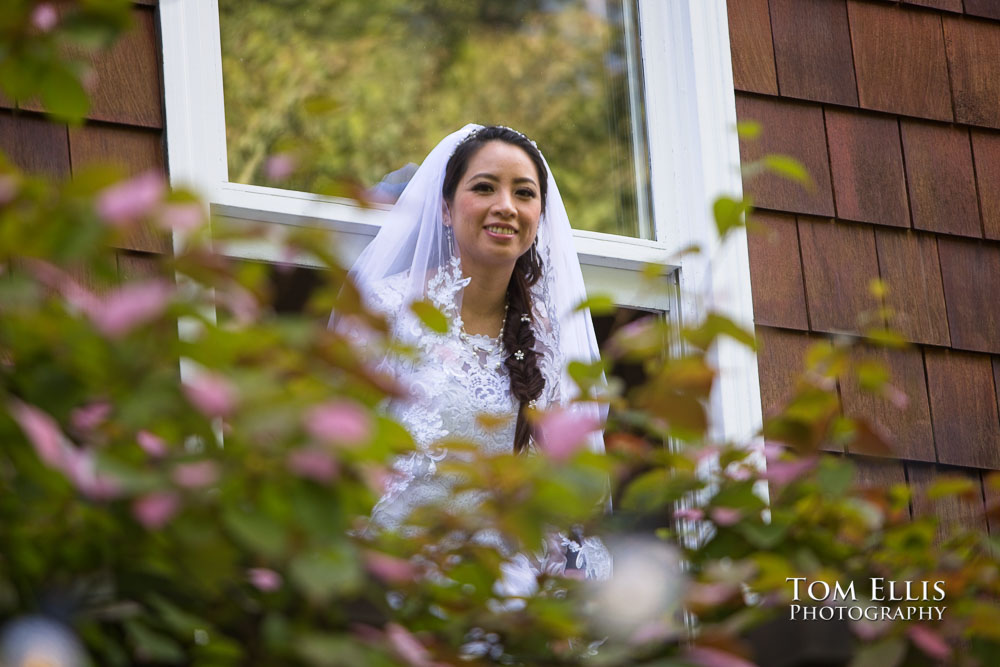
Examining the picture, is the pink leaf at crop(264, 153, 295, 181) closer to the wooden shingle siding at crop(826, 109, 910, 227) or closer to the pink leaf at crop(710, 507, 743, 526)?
the pink leaf at crop(710, 507, 743, 526)

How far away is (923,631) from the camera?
1181mm

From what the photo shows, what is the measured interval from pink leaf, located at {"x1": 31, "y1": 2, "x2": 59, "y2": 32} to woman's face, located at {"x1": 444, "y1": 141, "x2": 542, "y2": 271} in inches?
65.3

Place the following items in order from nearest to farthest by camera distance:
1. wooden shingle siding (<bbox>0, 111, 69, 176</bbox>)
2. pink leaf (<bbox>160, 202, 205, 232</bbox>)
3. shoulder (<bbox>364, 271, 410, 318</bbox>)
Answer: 1. pink leaf (<bbox>160, 202, 205, 232</bbox>)
2. wooden shingle siding (<bbox>0, 111, 69, 176</bbox>)
3. shoulder (<bbox>364, 271, 410, 318</bbox>)

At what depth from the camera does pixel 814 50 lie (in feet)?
10.3

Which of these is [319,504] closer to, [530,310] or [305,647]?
[305,647]

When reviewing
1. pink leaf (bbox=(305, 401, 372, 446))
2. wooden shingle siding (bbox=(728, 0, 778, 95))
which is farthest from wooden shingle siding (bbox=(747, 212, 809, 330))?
pink leaf (bbox=(305, 401, 372, 446))

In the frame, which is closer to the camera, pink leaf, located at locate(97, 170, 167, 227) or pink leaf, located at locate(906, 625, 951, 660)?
pink leaf, located at locate(97, 170, 167, 227)

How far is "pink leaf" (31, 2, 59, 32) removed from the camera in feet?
3.70

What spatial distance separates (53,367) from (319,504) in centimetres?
24

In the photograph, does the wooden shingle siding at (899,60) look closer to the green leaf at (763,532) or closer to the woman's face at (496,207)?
the woman's face at (496,207)

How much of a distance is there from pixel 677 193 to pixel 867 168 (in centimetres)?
50

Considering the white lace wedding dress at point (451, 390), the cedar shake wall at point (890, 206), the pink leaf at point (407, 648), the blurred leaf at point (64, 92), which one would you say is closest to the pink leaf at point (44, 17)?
the blurred leaf at point (64, 92)

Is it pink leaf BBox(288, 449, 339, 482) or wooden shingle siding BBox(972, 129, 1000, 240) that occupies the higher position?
wooden shingle siding BBox(972, 129, 1000, 240)

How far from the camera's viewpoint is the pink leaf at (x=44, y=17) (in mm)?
1128
